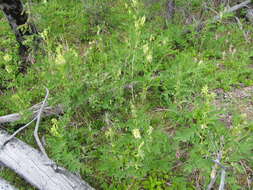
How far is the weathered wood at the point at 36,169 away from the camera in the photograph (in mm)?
2527

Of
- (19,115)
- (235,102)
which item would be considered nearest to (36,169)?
(19,115)

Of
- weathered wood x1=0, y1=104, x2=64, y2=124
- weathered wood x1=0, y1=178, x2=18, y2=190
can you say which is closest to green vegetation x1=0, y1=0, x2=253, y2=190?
weathered wood x1=0, y1=104, x2=64, y2=124

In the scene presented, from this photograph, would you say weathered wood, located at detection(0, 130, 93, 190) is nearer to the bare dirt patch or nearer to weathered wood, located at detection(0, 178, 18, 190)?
weathered wood, located at detection(0, 178, 18, 190)

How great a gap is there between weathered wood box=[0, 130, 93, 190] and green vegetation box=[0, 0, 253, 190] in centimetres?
15

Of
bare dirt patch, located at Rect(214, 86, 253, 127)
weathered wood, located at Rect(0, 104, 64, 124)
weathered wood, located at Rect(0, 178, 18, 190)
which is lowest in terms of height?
bare dirt patch, located at Rect(214, 86, 253, 127)

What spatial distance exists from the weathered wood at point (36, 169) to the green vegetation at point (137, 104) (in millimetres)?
148

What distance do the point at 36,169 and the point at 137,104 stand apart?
1725 millimetres

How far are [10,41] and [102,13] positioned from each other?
2.17 meters

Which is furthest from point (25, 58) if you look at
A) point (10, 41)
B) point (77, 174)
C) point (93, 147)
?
point (77, 174)

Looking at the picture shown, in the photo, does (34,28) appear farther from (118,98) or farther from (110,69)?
(118,98)

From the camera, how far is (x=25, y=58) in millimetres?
4566

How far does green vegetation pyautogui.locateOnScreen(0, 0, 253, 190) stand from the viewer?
2510 millimetres

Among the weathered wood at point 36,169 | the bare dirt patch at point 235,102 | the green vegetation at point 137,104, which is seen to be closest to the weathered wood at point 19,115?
Answer: the green vegetation at point 137,104

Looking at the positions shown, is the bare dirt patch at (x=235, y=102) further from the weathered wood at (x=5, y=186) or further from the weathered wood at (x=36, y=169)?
the weathered wood at (x=5, y=186)
